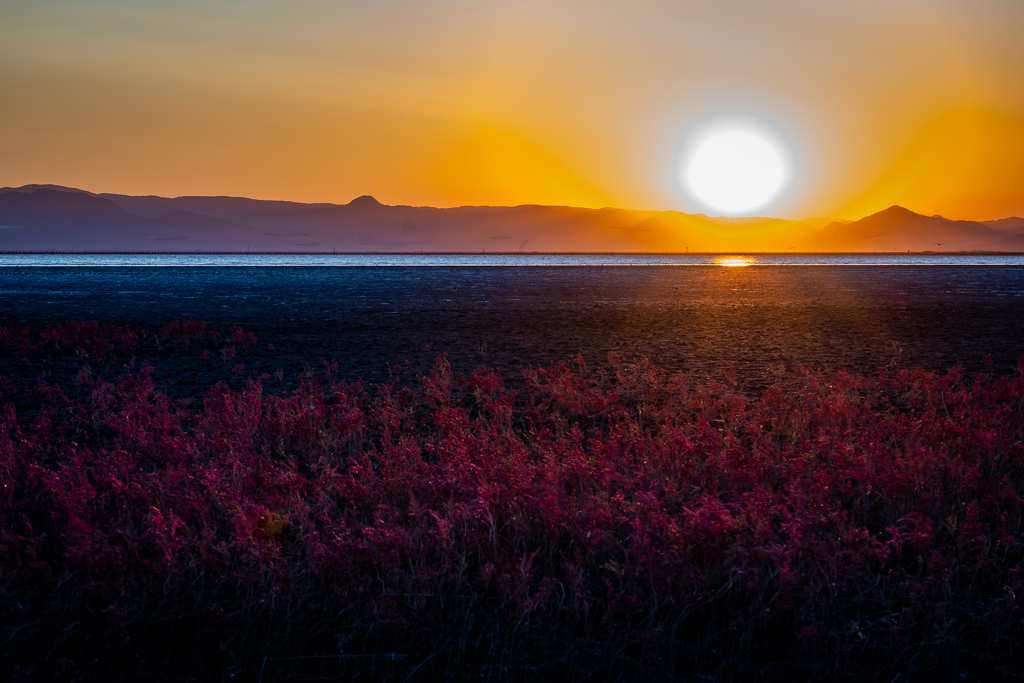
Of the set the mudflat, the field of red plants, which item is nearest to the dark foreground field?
the field of red plants

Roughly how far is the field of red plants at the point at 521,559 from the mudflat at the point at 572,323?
7045mm

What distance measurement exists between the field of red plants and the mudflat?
277 inches

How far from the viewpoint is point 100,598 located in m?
5.69

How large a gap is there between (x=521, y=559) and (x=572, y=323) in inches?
857

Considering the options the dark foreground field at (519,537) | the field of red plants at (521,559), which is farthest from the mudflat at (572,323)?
the field of red plants at (521,559)

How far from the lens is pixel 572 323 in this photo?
2738cm

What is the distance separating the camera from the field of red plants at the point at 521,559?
508 centimetres

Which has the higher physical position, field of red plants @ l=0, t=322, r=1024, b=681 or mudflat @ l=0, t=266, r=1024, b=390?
mudflat @ l=0, t=266, r=1024, b=390

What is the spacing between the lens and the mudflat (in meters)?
18.1

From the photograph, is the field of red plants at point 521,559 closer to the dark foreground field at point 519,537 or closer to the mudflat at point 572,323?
the dark foreground field at point 519,537

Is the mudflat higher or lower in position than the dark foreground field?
higher

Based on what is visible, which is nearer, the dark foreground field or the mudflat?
the dark foreground field

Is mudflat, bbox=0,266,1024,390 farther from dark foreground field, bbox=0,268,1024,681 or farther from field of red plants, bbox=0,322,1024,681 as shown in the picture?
field of red plants, bbox=0,322,1024,681

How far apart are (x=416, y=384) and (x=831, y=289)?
4238 cm
